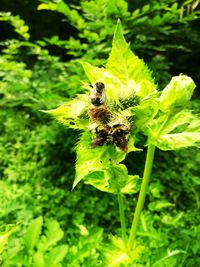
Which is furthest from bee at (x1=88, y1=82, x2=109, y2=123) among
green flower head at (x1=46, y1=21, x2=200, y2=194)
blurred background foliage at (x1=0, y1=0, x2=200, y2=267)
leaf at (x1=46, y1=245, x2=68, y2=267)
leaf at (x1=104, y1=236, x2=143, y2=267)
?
blurred background foliage at (x1=0, y1=0, x2=200, y2=267)

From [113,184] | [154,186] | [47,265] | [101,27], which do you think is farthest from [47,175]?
[113,184]

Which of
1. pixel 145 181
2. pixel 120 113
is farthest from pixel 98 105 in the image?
pixel 145 181

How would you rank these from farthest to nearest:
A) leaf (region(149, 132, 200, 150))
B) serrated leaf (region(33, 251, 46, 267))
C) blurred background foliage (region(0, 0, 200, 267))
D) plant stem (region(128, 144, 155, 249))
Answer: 1. blurred background foliage (region(0, 0, 200, 267))
2. serrated leaf (region(33, 251, 46, 267))
3. plant stem (region(128, 144, 155, 249))
4. leaf (region(149, 132, 200, 150))

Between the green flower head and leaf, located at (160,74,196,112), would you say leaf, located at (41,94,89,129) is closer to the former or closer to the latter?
the green flower head

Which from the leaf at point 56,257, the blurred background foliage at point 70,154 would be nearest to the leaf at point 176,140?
the leaf at point 56,257

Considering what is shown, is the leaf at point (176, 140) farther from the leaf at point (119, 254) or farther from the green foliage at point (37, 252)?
the green foliage at point (37, 252)

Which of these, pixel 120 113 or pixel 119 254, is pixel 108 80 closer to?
pixel 120 113

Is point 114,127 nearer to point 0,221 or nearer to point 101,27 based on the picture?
point 0,221
